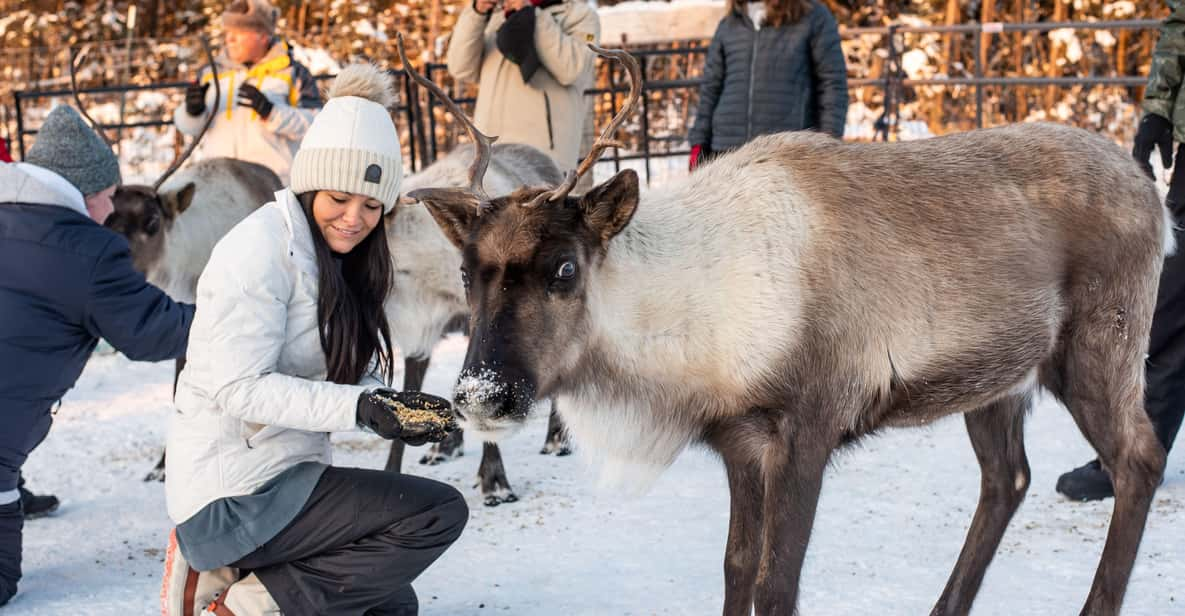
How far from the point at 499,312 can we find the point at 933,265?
3.97ft

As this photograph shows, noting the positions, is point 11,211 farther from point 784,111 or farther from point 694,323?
point 784,111

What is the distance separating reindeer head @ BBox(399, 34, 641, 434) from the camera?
2.94m

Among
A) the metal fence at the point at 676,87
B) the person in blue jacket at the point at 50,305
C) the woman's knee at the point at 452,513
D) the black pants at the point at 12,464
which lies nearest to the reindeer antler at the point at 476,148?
the woman's knee at the point at 452,513

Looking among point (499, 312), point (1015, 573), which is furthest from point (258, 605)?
point (1015, 573)

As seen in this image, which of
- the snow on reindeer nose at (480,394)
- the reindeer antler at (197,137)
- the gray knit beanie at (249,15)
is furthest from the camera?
the gray knit beanie at (249,15)

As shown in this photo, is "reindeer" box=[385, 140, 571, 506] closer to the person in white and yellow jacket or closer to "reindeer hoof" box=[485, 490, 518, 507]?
"reindeer hoof" box=[485, 490, 518, 507]

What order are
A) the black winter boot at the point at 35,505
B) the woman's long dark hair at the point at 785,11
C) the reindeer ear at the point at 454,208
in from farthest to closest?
the woman's long dark hair at the point at 785,11
the black winter boot at the point at 35,505
the reindeer ear at the point at 454,208

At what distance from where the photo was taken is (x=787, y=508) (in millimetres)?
3180

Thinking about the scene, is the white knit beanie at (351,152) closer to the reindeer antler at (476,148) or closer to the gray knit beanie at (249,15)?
the reindeer antler at (476,148)

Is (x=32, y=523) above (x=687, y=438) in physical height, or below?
below

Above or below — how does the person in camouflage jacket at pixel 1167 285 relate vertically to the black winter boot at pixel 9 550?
above

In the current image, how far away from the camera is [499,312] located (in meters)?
3.02

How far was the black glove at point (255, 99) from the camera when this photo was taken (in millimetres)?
6020

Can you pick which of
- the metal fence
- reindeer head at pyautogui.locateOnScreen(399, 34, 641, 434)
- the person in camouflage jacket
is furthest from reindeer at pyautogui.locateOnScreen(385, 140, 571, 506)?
the metal fence
